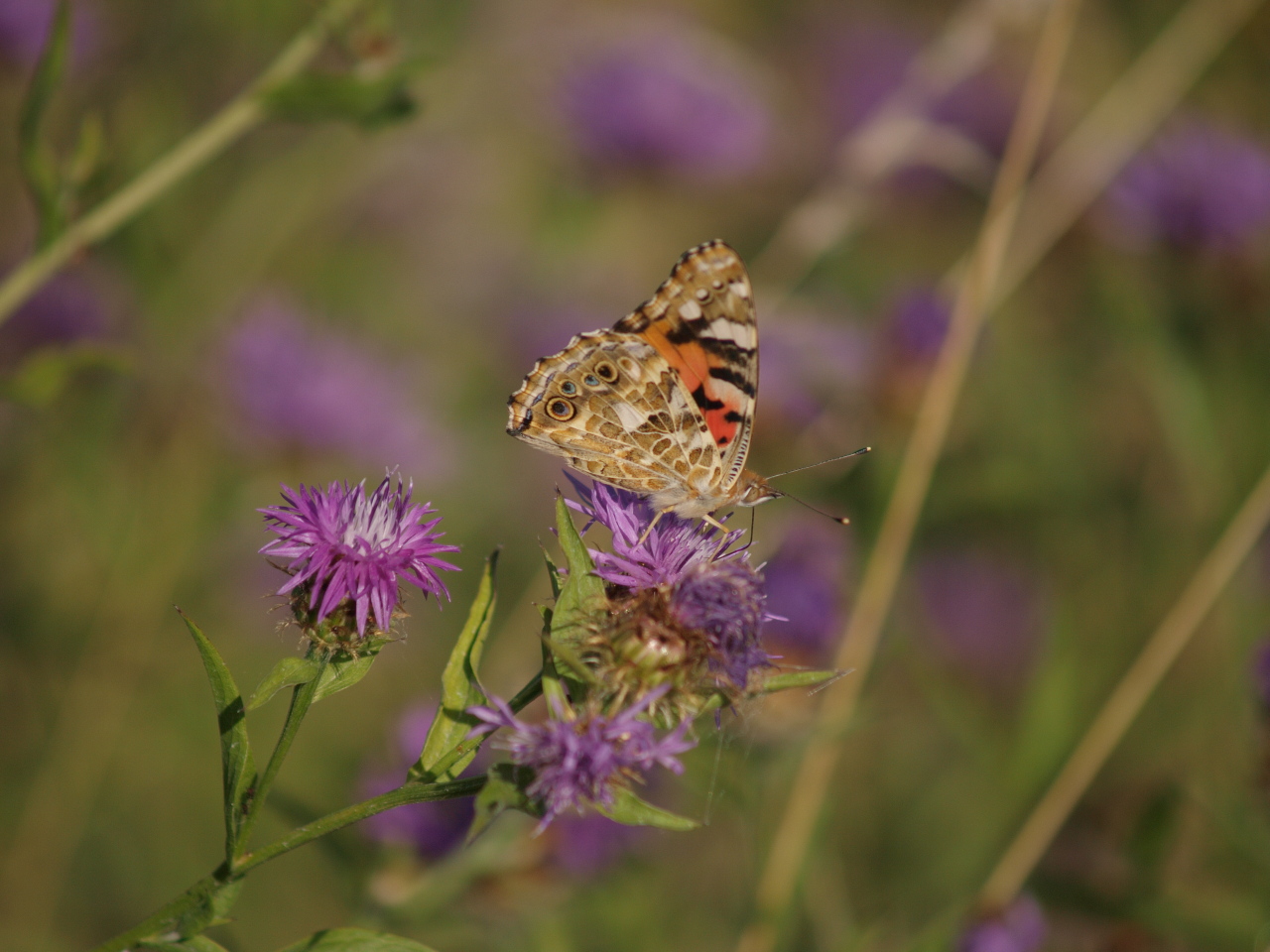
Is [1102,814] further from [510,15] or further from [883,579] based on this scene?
[510,15]

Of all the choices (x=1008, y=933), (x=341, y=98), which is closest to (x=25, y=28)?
(x=341, y=98)

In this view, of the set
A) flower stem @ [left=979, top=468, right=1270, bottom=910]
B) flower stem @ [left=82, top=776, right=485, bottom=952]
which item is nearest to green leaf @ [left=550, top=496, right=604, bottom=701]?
flower stem @ [left=82, top=776, right=485, bottom=952]

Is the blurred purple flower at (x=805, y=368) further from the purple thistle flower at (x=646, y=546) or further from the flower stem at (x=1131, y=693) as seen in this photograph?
the purple thistle flower at (x=646, y=546)

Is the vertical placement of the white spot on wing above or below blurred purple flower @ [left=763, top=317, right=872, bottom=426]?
below

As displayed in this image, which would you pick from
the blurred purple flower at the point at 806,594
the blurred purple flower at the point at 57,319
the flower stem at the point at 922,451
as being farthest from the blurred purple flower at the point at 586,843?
the blurred purple flower at the point at 57,319

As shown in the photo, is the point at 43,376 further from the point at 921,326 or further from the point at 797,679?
the point at 921,326

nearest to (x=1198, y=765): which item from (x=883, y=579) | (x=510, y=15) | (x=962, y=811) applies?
(x=962, y=811)

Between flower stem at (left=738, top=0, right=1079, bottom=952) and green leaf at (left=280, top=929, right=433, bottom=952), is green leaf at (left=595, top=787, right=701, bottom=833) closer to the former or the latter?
green leaf at (left=280, top=929, right=433, bottom=952)
